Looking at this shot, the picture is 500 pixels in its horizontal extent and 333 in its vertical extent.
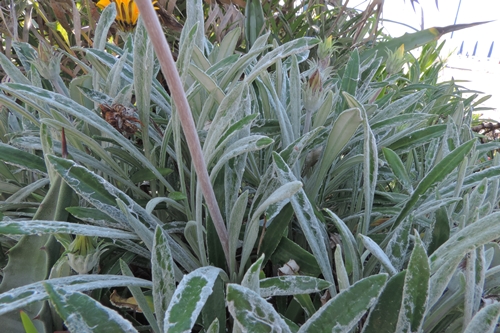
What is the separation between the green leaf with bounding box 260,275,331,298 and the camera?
274mm

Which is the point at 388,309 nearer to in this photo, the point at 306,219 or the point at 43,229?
the point at 306,219

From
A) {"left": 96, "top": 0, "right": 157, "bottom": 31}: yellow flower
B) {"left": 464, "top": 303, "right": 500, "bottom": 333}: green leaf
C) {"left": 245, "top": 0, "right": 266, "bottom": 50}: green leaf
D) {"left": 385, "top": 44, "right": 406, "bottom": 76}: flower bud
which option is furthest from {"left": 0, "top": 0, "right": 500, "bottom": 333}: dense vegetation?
{"left": 245, "top": 0, "right": 266, "bottom": 50}: green leaf

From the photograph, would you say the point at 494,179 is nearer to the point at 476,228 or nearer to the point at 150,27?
the point at 476,228

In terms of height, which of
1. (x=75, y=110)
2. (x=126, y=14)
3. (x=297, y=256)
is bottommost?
(x=297, y=256)

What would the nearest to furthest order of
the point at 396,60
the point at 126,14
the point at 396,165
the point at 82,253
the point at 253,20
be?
the point at 82,253 < the point at 396,165 < the point at 126,14 < the point at 396,60 < the point at 253,20

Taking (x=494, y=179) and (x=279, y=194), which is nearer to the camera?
(x=279, y=194)

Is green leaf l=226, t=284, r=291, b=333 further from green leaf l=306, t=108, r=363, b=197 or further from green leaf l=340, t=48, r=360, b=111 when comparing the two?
green leaf l=340, t=48, r=360, b=111

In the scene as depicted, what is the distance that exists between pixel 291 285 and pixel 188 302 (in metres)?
0.09

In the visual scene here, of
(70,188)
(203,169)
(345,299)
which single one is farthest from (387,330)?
(70,188)

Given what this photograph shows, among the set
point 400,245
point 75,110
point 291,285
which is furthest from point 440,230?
point 75,110

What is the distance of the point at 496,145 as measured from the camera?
57cm

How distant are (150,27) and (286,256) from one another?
0.24 m

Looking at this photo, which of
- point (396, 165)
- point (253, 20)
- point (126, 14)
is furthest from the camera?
point (253, 20)

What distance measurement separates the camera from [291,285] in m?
0.28
